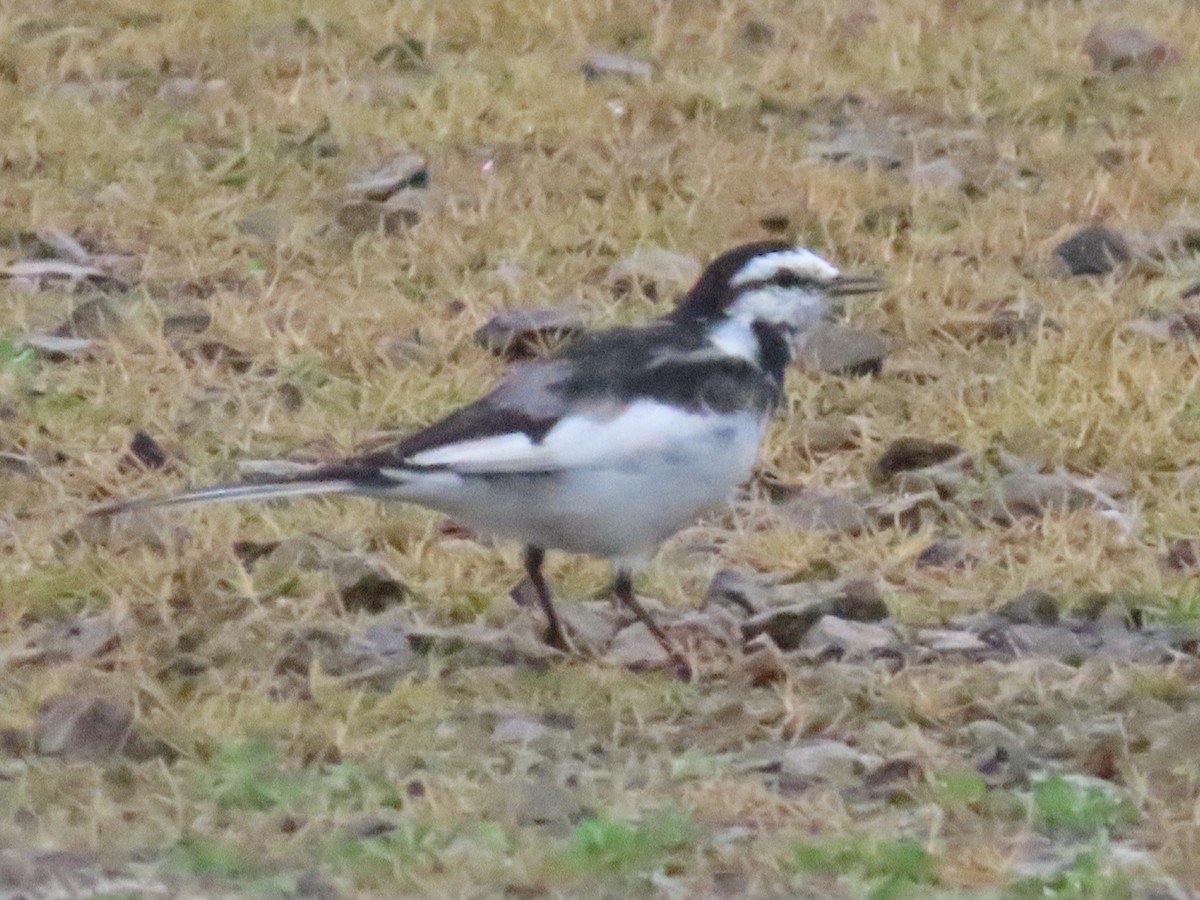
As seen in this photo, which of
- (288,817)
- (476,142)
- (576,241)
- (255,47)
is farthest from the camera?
(255,47)

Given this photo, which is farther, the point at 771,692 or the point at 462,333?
the point at 462,333

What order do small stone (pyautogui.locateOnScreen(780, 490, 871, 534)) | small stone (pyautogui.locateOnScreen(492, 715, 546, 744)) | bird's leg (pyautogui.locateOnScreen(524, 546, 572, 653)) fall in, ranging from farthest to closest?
small stone (pyautogui.locateOnScreen(780, 490, 871, 534)) < bird's leg (pyautogui.locateOnScreen(524, 546, 572, 653)) < small stone (pyautogui.locateOnScreen(492, 715, 546, 744))

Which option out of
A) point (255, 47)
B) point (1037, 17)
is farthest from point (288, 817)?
point (1037, 17)

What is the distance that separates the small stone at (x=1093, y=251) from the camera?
366 inches

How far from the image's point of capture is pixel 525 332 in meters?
8.72

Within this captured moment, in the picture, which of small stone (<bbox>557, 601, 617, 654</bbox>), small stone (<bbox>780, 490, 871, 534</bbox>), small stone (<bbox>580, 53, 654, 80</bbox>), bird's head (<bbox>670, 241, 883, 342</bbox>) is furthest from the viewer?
small stone (<bbox>580, 53, 654, 80</bbox>)

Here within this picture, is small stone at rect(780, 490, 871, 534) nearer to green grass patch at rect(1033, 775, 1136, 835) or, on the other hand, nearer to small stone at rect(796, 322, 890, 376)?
small stone at rect(796, 322, 890, 376)

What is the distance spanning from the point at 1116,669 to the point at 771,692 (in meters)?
0.66

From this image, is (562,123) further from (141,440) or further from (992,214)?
(141,440)

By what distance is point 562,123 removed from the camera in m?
10.7

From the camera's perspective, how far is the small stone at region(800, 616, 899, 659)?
6.45 m

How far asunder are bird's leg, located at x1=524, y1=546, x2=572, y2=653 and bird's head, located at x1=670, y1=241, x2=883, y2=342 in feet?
2.28

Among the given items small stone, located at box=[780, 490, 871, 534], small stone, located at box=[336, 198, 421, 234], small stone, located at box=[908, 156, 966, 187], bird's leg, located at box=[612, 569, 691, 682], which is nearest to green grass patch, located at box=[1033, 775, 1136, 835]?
bird's leg, located at box=[612, 569, 691, 682]

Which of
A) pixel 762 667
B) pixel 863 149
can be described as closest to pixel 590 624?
pixel 762 667
